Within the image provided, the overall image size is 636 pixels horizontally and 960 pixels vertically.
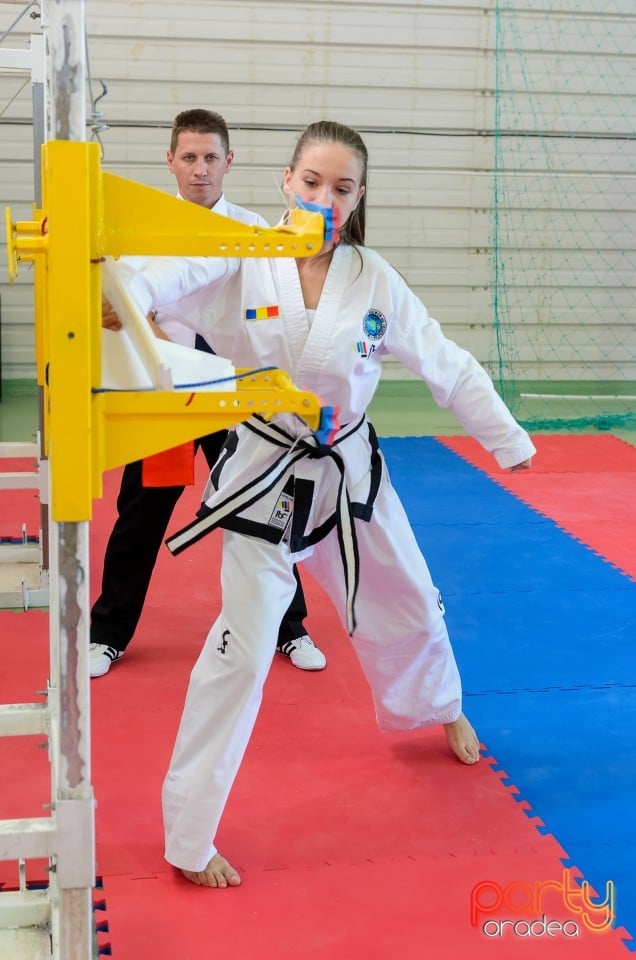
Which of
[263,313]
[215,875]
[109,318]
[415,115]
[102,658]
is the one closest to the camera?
[109,318]

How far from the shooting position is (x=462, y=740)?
10.4 feet

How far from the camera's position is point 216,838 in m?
2.77

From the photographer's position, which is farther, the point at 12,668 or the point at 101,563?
the point at 101,563

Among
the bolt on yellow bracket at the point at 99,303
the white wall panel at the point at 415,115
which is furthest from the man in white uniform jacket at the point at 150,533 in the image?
the white wall panel at the point at 415,115

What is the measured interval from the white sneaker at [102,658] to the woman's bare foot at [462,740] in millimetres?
1210

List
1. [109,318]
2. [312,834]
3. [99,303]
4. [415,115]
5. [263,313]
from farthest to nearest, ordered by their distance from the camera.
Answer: [415,115]
[312,834]
[263,313]
[109,318]
[99,303]

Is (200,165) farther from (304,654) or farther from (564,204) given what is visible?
(564,204)

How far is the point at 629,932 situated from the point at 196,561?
2888 mm

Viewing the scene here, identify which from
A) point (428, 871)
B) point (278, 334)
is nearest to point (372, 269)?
point (278, 334)

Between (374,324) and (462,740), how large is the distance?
4.29 ft

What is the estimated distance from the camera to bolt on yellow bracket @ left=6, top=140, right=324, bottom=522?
5.33 ft

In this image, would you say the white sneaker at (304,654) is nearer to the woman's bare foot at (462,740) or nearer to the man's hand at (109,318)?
the woman's bare foot at (462,740)

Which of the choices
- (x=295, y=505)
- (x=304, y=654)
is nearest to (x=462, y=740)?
(x=304, y=654)

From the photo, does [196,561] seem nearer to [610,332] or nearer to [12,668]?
[12,668]
